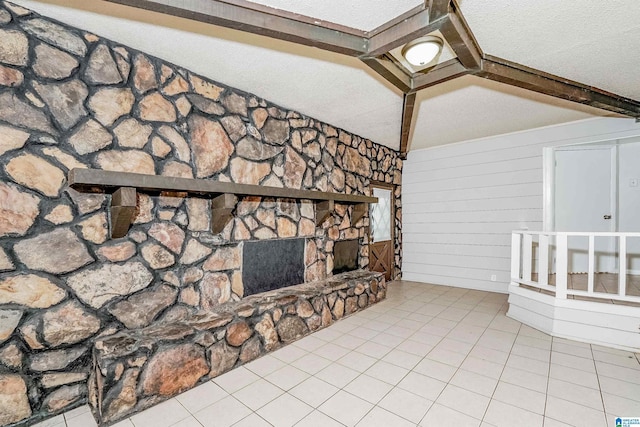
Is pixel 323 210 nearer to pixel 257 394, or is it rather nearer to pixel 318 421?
pixel 257 394

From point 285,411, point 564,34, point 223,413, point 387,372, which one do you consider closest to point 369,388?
point 387,372

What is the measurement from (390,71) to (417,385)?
2.62m

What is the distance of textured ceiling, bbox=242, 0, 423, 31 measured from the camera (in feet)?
5.79

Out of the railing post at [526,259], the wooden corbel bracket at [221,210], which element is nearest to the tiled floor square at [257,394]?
the wooden corbel bracket at [221,210]

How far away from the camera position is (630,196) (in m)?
4.39

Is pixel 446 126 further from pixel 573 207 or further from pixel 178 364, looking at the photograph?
pixel 178 364

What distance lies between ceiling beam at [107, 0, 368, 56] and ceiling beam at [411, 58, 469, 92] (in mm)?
875

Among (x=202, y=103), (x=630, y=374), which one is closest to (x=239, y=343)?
(x=202, y=103)

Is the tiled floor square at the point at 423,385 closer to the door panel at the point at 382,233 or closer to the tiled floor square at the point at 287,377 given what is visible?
the tiled floor square at the point at 287,377

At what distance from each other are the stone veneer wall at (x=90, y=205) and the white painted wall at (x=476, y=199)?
3830 mm

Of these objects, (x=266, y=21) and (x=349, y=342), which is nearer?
(x=266, y=21)

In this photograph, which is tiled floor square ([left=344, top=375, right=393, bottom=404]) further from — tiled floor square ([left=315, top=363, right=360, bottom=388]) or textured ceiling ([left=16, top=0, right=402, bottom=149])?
textured ceiling ([left=16, top=0, right=402, bottom=149])

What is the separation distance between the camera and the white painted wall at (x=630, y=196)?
434 centimetres

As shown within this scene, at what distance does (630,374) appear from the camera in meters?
2.27
